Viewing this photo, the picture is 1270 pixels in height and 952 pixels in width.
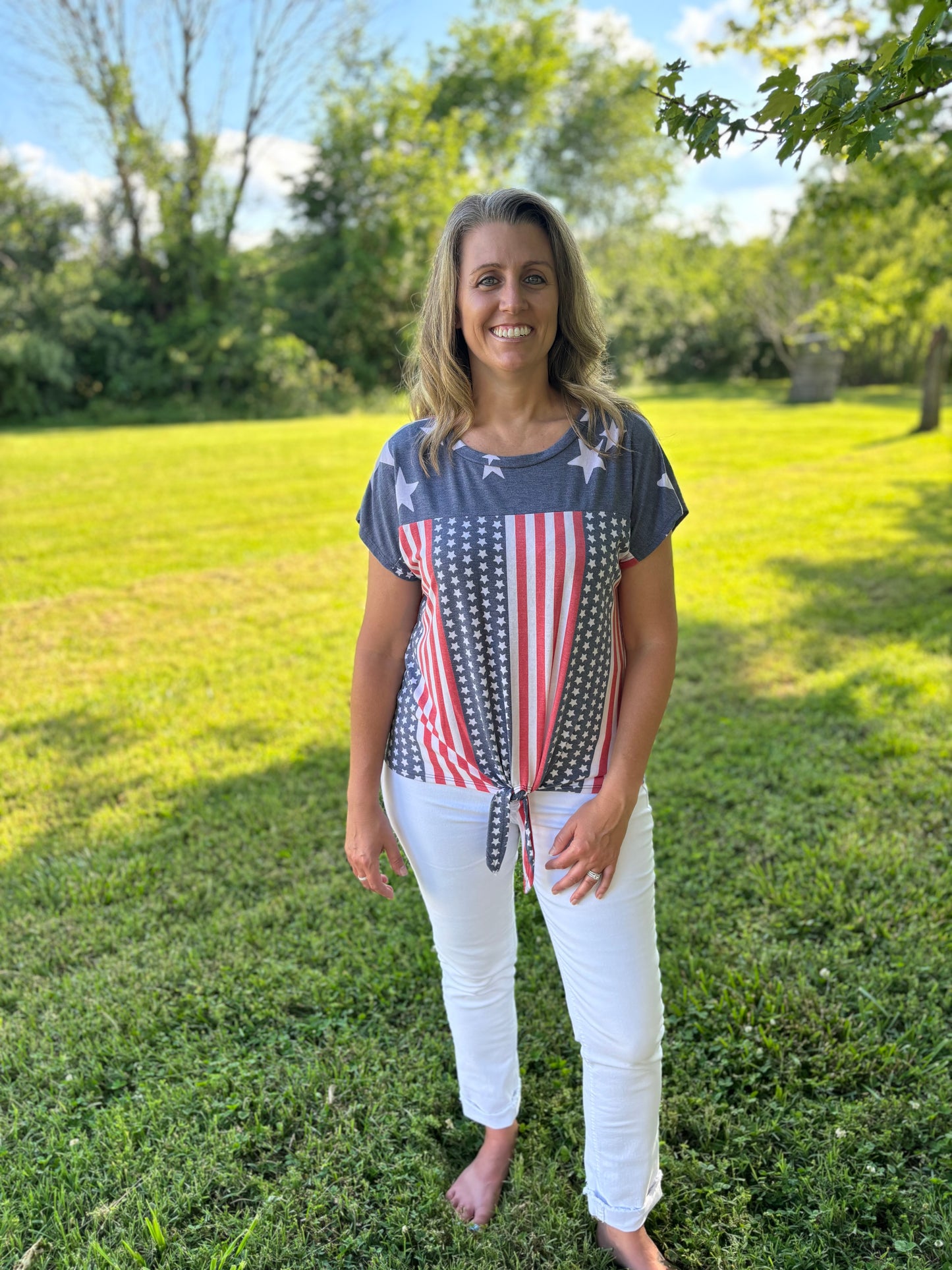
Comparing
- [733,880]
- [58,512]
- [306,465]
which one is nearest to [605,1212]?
[733,880]

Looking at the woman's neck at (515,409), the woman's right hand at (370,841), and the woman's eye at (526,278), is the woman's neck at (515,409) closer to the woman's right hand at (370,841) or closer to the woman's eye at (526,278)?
the woman's eye at (526,278)

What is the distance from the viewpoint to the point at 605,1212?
1829 millimetres

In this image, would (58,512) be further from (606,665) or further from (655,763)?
(606,665)

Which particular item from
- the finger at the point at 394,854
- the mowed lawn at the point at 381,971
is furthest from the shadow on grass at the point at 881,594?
the finger at the point at 394,854

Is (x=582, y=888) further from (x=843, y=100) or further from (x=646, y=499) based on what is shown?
(x=843, y=100)

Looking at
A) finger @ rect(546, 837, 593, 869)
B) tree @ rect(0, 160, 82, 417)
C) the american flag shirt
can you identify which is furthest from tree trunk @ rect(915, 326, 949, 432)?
tree @ rect(0, 160, 82, 417)

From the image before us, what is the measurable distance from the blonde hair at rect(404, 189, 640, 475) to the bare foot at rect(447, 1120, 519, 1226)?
5.10 ft

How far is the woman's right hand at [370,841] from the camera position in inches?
73.7

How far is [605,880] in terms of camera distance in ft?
5.47

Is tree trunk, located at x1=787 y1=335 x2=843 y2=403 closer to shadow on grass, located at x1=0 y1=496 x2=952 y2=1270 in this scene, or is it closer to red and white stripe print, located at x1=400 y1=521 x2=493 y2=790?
shadow on grass, located at x1=0 y1=496 x2=952 y2=1270

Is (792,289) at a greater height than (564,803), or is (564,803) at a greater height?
(792,289)

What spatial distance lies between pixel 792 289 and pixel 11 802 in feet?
83.2

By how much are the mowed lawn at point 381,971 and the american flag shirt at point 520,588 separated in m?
0.97

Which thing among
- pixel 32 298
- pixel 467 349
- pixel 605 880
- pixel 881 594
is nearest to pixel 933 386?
pixel 881 594
